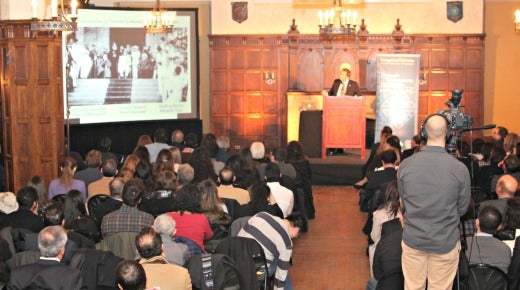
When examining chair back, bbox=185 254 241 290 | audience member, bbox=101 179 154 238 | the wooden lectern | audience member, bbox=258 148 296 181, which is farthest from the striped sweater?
the wooden lectern

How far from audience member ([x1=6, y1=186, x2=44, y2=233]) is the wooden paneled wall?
11.7m

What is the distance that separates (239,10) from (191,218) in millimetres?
12334

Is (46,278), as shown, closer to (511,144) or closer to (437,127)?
(437,127)

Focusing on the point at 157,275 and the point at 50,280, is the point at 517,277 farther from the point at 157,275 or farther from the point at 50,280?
the point at 50,280

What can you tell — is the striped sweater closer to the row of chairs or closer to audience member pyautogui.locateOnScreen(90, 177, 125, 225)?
audience member pyautogui.locateOnScreen(90, 177, 125, 225)

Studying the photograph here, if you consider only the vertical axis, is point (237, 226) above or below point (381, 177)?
below

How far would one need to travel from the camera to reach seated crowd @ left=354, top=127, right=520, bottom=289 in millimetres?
6836

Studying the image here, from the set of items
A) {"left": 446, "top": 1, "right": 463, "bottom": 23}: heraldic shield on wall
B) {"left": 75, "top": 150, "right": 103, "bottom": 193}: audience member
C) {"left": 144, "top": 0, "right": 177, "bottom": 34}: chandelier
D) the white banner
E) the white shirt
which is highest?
{"left": 446, "top": 1, "right": 463, "bottom": 23}: heraldic shield on wall

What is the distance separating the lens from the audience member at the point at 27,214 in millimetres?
8516

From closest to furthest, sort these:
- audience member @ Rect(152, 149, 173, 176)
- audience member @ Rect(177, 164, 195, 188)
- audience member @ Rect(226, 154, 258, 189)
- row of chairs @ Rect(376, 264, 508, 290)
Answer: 1. row of chairs @ Rect(376, 264, 508, 290)
2. audience member @ Rect(177, 164, 195, 188)
3. audience member @ Rect(226, 154, 258, 189)
4. audience member @ Rect(152, 149, 173, 176)

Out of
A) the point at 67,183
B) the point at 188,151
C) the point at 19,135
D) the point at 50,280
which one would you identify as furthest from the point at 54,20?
the point at 50,280

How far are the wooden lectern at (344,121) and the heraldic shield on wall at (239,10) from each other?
421cm

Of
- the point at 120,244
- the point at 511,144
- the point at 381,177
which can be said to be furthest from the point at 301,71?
the point at 120,244

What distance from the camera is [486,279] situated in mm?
6773
